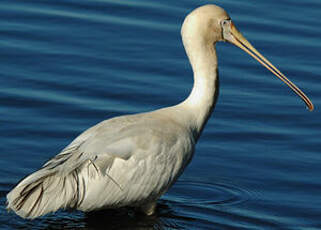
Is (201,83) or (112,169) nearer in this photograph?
(112,169)

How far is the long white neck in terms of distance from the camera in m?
10.8

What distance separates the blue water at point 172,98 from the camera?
1102 cm

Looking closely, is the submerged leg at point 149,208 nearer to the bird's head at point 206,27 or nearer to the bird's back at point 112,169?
the bird's back at point 112,169

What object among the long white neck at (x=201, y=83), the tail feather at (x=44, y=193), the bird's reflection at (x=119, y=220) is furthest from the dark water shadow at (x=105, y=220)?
the long white neck at (x=201, y=83)

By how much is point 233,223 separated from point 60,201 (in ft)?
6.00

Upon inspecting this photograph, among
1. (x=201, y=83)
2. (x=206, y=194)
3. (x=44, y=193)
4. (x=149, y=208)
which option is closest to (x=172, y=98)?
(x=206, y=194)

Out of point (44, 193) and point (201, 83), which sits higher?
point (201, 83)

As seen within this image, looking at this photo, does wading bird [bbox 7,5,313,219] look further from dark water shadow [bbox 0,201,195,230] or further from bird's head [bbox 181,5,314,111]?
dark water shadow [bbox 0,201,195,230]

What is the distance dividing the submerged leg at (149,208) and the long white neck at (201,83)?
2.66 ft

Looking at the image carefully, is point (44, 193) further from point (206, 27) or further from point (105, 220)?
point (206, 27)

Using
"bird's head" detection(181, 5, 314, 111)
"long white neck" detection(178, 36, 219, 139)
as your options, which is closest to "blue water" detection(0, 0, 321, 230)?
"long white neck" detection(178, 36, 219, 139)

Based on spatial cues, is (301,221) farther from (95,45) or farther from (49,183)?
(95,45)

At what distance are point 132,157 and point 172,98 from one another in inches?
129

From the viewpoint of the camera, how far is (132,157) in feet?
33.4
